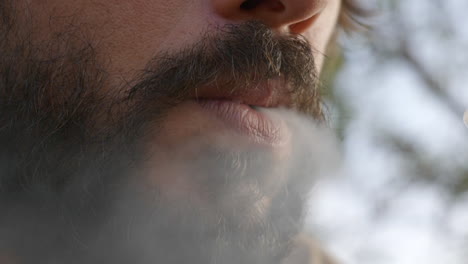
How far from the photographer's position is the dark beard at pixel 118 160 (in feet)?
2.79

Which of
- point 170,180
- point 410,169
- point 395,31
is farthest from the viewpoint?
point 395,31

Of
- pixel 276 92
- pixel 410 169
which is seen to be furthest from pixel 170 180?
pixel 410 169

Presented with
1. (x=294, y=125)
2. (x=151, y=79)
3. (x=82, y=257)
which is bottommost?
(x=82, y=257)

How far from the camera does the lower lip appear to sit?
862 millimetres

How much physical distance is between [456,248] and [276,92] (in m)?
1.79

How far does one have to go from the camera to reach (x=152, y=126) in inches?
33.9

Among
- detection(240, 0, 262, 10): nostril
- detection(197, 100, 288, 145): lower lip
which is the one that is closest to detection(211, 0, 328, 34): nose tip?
detection(240, 0, 262, 10): nostril

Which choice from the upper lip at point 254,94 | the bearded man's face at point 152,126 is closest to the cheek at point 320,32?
the bearded man's face at point 152,126

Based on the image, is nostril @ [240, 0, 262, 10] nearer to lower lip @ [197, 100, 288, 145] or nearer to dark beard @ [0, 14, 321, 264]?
dark beard @ [0, 14, 321, 264]

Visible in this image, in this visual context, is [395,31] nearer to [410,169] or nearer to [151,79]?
[410,169]

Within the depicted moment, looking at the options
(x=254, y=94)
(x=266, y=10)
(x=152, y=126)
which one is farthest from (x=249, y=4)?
(x=152, y=126)

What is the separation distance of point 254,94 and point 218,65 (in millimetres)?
78

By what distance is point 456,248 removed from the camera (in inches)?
93.3

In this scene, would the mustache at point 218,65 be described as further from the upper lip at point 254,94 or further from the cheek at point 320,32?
the cheek at point 320,32
